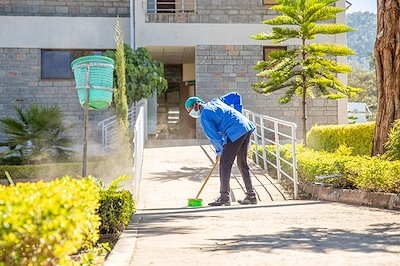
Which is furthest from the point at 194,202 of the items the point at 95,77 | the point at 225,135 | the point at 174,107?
the point at 174,107

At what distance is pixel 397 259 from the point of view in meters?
4.04

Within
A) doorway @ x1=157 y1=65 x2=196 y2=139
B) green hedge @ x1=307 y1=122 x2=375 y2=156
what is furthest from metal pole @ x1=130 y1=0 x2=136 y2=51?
green hedge @ x1=307 y1=122 x2=375 y2=156

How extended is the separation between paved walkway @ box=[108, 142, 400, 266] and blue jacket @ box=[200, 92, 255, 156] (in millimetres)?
982

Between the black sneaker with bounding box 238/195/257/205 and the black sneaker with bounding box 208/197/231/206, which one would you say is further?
the black sneaker with bounding box 238/195/257/205

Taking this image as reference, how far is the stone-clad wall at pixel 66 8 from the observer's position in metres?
18.0

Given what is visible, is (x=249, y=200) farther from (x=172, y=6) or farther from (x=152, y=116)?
(x=172, y=6)

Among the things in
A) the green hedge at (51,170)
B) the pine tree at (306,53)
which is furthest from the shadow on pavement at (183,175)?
the pine tree at (306,53)

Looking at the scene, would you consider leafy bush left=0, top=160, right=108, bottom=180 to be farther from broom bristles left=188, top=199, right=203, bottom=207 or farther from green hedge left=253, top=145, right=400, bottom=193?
green hedge left=253, top=145, right=400, bottom=193

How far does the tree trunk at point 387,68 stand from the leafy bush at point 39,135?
22.3ft

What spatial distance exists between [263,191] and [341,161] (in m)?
1.38

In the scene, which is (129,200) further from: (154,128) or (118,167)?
(154,128)

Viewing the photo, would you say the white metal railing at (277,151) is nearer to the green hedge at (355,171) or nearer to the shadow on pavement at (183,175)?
the green hedge at (355,171)

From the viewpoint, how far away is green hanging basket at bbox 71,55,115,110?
26.2ft

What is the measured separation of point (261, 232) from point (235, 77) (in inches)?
484
